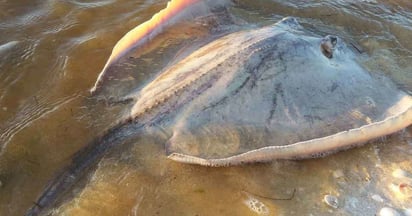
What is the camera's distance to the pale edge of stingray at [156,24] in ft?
15.9

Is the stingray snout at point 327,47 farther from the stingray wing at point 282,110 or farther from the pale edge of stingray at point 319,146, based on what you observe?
the pale edge of stingray at point 319,146

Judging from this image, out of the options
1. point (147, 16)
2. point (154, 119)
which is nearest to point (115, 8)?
point (147, 16)

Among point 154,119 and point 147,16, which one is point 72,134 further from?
point 147,16

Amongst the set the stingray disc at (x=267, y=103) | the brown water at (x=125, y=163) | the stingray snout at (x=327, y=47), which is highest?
the stingray snout at (x=327, y=47)

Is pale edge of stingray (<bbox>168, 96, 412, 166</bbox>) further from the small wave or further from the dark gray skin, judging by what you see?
the small wave

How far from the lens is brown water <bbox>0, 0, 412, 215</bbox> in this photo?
3764 millimetres

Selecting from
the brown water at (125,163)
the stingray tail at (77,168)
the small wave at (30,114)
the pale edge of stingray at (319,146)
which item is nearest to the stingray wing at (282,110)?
the pale edge of stingray at (319,146)

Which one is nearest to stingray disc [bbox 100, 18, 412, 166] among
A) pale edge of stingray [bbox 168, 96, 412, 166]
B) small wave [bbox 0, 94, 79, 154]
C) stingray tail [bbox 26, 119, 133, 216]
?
pale edge of stingray [bbox 168, 96, 412, 166]

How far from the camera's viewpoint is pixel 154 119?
4.24 meters

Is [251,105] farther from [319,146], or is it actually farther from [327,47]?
[327,47]

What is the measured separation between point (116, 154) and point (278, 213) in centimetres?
147

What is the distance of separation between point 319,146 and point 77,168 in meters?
2.05

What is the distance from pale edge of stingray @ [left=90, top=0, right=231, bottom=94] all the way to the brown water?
0.37 m

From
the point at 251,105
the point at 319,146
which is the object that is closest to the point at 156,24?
the point at 251,105
